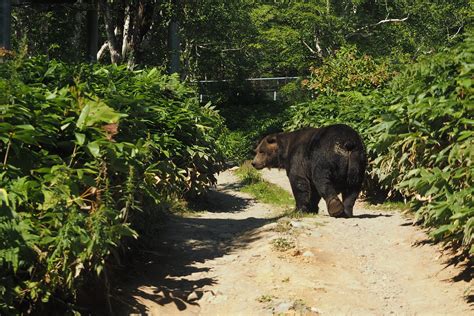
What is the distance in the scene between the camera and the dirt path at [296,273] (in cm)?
668

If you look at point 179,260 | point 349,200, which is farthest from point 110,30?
point 179,260

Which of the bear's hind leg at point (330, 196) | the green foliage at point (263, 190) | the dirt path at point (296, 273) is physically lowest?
the green foliage at point (263, 190)

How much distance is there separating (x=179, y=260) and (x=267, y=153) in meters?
5.27

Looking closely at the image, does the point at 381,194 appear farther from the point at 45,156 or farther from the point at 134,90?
the point at 45,156

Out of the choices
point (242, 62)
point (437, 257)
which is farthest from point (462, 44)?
point (242, 62)

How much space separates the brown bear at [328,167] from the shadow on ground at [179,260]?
132 cm

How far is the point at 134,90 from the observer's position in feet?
27.2

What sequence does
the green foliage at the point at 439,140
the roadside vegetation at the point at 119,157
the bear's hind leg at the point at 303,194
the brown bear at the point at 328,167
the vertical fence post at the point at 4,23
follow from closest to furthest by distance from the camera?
1. the roadside vegetation at the point at 119,157
2. the green foliage at the point at 439,140
3. the vertical fence post at the point at 4,23
4. the brown bear at the point at 328,167
5. the bear's hind leg at the point at 303,194

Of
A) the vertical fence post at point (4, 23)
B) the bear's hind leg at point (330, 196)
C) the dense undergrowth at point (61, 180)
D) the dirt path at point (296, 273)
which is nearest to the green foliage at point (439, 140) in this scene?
the dirt path at point (296, 273)

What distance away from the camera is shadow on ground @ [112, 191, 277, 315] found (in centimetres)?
664

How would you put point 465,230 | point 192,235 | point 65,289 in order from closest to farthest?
point 65,289, point 465,230, point 192,235

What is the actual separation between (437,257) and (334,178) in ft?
Answer: 11.1

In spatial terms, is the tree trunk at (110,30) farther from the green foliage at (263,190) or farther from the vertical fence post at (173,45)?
the green foliage at (263,190)

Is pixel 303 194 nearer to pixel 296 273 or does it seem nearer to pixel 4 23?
pixel 296 273
